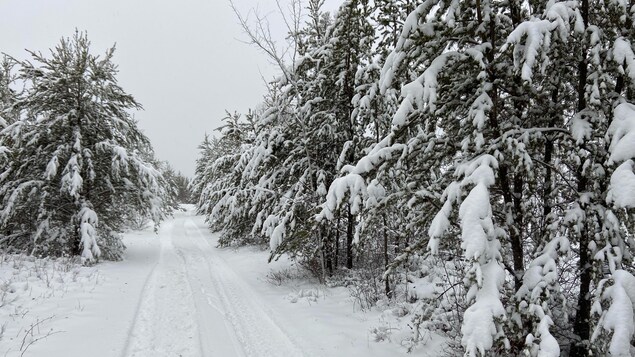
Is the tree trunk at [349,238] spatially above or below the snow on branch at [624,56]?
→ below

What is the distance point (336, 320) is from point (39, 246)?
1158 cm

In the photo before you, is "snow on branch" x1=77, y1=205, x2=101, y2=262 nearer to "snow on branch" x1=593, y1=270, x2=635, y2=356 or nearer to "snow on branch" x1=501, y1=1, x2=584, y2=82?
"snow on branch" x1=501, y1=1, x2=584, y2=82

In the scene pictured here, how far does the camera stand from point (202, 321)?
722 cm

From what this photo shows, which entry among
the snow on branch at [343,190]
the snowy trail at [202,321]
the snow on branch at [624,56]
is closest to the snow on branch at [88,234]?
the snowy trail at [202,321]

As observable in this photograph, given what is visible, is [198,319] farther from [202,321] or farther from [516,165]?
[516,165]

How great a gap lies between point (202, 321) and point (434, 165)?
17.6ft

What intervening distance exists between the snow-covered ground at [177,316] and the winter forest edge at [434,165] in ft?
2.80

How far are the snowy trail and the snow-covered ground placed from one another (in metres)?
0.02

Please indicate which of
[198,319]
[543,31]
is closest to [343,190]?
[543,31]

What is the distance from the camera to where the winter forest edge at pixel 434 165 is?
3580mm

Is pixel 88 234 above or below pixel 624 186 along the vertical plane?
below

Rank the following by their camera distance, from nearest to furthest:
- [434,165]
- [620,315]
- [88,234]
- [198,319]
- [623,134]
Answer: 1. [620,315]
2. [623,134]
3. [434,165]
4. [198,319]
5. [88,234]

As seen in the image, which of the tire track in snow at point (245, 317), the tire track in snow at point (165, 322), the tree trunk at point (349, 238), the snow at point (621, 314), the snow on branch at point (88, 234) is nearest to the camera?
the snow at point (621, 314)

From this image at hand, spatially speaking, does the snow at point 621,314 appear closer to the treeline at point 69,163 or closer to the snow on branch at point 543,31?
the snow on branch at point 543,31
